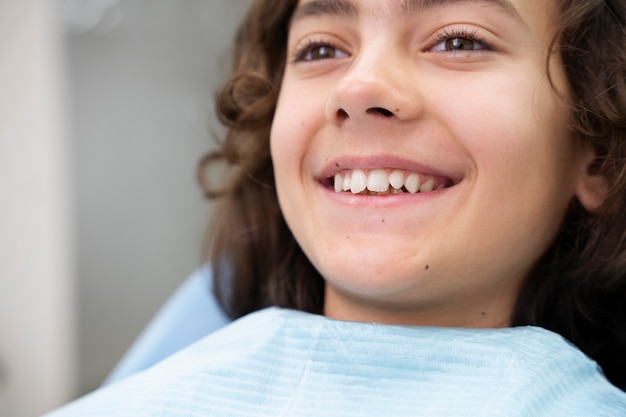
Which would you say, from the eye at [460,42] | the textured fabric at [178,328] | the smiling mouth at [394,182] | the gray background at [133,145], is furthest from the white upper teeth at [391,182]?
the gray background at [133,145]

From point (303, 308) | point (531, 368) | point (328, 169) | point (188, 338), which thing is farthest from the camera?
point (188, 338)

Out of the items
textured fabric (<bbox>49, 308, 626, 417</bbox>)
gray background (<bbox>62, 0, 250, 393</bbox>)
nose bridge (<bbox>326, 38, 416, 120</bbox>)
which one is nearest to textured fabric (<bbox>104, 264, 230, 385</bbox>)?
textured fabric (<bbox>49, 308, 626, 417</bbox>)

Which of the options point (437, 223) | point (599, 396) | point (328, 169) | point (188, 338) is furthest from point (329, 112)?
point (188, 338)

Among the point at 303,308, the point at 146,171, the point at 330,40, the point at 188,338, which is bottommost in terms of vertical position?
the point at 188,338

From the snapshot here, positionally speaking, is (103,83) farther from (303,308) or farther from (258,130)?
(303,308)

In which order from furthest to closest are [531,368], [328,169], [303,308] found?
1. [303,308]
2. [328,169]
3. [531,368]

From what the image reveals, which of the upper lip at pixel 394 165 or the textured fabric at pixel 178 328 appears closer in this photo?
the upper lip at pixel 394 165

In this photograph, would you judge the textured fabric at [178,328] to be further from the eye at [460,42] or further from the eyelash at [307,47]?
the eye at [460,42]

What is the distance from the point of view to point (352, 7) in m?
0.86

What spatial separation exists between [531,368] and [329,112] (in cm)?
38

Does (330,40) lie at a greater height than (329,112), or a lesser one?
greater

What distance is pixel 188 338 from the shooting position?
1280 mm

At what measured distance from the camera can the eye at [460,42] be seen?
81cm

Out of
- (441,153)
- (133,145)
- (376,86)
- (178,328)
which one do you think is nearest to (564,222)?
(441,153)
